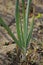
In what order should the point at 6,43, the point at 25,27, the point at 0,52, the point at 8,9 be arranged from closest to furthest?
the point at 25,27, the point at 0,52, the point at 6,43, the point at 8,9

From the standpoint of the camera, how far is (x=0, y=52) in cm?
261

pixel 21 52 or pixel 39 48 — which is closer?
pixel 21 52

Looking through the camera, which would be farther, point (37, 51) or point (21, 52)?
point (37, 51)

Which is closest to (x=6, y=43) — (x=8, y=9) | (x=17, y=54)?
(x=17, y=54)

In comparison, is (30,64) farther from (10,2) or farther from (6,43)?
(10,2)

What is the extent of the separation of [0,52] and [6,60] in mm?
185

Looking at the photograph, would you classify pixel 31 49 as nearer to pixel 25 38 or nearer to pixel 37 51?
pixel 37 51

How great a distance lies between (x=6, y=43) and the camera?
2840 mm

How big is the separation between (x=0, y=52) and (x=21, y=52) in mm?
289

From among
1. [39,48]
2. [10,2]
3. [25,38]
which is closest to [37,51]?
[39,48]

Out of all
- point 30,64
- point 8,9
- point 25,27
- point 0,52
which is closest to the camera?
point 25,27

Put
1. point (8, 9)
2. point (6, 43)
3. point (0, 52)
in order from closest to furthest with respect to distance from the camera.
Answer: point (0, 52)
point (6, 43)
point (8, 9)

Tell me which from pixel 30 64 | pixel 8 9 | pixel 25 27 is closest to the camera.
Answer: pixel 25 27

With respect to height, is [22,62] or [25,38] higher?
[25,38]
